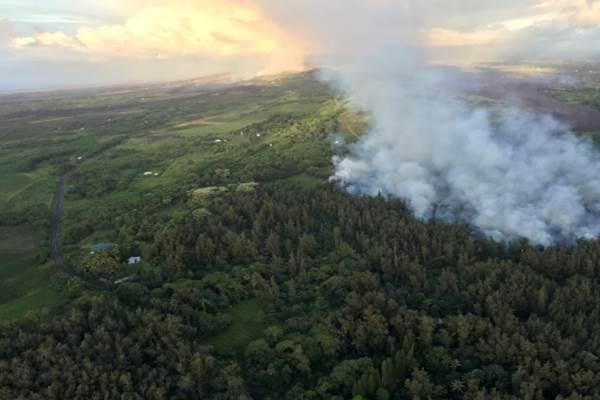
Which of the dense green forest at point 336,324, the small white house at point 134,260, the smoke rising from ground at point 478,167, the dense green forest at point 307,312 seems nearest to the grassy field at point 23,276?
the dense green forest at point 307,312

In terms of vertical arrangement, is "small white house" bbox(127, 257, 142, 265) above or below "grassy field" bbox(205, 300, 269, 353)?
above

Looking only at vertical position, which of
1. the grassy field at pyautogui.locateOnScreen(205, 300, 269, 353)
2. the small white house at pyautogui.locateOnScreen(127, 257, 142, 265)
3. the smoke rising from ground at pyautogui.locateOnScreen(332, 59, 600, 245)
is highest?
the smoke rising from ground at pyautogui.locateOnScreen(332, 59, 600, 245)

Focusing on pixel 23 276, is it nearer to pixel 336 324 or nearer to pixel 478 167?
pixel 336 324

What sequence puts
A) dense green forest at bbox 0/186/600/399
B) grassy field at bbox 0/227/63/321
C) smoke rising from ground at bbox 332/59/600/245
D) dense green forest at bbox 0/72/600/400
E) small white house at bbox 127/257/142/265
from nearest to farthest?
dense green forest at bbox 0/186/600/399
dense green forest at bbox 0/72/600/400
grassy field at bbox 0/227/63/321
small white house at bbox 127/257/142/265
smoke rising from ground at bbox 332/59/600/245

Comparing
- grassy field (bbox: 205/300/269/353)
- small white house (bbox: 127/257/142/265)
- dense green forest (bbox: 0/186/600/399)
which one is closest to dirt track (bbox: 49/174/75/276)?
small white house (bbox: 127/257/142/265)

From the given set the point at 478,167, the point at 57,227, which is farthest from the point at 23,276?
the point at 478,167

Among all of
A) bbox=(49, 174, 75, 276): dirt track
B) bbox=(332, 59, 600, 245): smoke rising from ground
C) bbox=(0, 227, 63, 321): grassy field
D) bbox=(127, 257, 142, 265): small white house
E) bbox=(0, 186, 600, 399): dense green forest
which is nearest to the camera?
bbox=(0, 186, 600, 399): dense green forest

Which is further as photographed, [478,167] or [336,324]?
[478,167]

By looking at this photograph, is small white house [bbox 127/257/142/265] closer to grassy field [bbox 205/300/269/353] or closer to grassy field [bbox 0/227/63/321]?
grassy field [bbox 0/227/63/321]

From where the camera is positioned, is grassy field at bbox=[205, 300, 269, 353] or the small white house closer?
grassy field at bbox=[205, 300, 269, 353]
